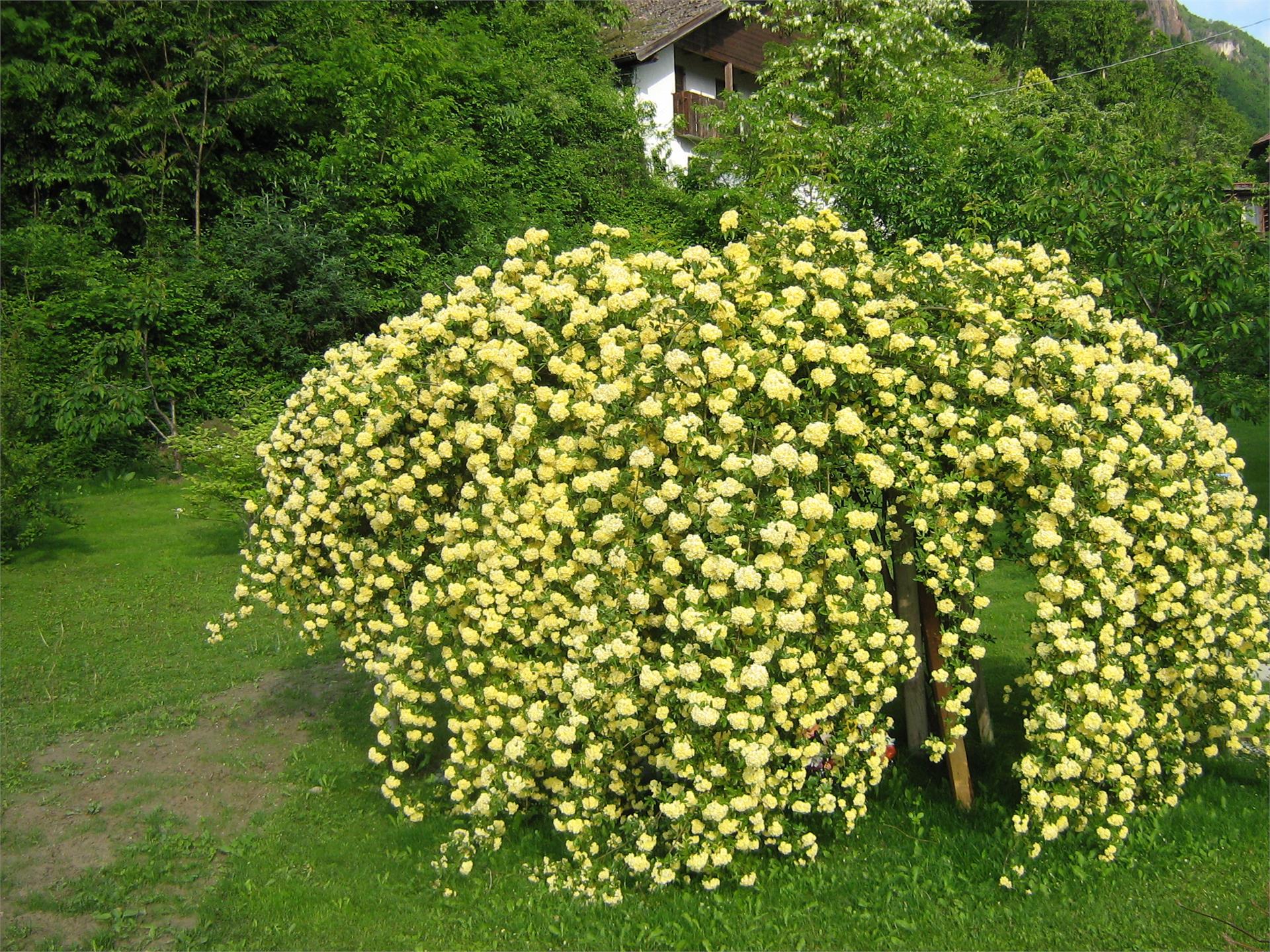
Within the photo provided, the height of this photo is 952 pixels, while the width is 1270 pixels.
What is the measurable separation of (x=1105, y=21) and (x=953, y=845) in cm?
3953

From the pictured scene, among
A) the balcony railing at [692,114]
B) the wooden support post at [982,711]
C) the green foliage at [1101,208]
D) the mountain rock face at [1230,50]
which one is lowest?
the wooden support post at [982,711]

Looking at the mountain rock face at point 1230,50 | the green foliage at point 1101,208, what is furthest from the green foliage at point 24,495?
the mountain rock face at point 1230,50

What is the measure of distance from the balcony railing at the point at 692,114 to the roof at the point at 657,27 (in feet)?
4.06

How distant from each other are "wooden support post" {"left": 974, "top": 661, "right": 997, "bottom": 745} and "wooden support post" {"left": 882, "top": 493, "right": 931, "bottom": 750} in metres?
0.24

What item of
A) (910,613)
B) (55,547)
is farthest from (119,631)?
(910,613)

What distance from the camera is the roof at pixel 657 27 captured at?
874 inches

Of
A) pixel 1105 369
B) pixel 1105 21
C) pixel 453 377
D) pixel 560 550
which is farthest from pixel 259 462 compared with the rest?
pixel 1105 21

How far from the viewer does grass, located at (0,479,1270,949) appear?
13.1 feet

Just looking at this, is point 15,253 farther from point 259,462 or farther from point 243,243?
point 259,462

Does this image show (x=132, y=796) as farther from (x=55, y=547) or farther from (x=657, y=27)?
(x=657, y=27)

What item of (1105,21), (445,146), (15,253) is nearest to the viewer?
(15,253)

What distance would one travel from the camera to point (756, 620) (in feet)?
11.8

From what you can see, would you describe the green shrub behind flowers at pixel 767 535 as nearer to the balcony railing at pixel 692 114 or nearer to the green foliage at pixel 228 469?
the green foliage at pixel 228 469

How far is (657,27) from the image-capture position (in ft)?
76.4
